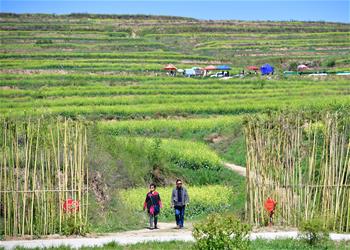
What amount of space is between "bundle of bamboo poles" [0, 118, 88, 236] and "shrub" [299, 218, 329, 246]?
203 inches

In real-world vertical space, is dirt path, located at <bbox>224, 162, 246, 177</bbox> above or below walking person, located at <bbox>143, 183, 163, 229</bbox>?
above

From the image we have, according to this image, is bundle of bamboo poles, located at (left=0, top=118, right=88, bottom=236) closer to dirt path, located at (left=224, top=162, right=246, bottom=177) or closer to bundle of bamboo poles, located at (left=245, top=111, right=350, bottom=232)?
bundle of bamboo poles, located at (left=245, top=111, right=350, bottom=232)

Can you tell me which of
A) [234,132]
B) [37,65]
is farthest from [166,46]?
[234,132]

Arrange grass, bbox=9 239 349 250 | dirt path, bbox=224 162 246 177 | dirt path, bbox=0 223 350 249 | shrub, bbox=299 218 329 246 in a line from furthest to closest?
dirt path, bbox=224 162 246 177
dirt path, bbox=0 223 350 249
shrub, bbox=299 218 329 246
grass, bbox=9 239 349 250

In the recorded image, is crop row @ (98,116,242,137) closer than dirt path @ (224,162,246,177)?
No

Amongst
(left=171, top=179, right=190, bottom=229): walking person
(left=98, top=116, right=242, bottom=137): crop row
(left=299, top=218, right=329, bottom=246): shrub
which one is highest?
(left=98, top=116, right=242, bottom=137): crop row

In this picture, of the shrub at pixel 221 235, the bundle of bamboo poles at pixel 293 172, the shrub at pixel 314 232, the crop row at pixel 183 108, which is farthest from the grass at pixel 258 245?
the crop row at pixel 183 108

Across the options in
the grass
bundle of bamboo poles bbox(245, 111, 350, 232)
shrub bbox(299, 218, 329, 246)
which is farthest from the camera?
bundle of bamboo poles bbox(245, 111, 350, 232)

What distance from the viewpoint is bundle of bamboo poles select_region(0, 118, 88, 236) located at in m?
17.4

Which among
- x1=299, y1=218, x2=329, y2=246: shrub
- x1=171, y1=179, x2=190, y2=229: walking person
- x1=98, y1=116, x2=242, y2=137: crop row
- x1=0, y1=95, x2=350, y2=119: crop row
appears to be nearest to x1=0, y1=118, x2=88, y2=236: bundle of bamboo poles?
x1=171, y1=179, x2=190, y2=229: walking person

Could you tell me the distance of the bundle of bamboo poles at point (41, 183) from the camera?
17.4 metres

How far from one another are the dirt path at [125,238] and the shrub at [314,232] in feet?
3.15

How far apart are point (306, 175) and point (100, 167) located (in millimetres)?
6205

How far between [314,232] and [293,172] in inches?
130
